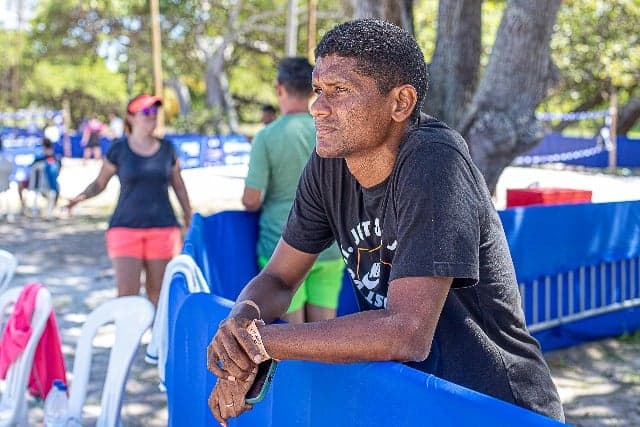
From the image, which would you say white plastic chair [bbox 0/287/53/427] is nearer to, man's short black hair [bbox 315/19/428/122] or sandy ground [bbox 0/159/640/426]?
sandy ground [bbox 0/159/640/426]

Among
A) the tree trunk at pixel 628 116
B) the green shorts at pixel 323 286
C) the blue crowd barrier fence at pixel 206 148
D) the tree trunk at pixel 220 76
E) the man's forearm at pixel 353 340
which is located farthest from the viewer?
the tree trunk at pixel 220 76

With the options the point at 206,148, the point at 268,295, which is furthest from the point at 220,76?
the point at 268,295

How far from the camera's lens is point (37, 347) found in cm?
391

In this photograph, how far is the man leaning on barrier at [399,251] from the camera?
1771 mm

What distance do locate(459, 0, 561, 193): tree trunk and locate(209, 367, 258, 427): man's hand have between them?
16.1 feet

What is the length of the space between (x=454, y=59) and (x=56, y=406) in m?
4.60

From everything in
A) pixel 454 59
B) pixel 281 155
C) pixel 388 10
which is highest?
pixel 388 10

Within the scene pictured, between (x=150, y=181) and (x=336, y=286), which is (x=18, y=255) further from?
(x=336, y=286)

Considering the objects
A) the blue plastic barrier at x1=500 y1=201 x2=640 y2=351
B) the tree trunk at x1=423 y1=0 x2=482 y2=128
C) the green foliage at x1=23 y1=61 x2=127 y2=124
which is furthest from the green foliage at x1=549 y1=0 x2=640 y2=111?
the green foliage at x1=23 y1=61 x2=127 y2=124

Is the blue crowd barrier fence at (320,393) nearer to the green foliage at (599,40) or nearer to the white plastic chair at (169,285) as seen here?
the white plastic chair at (169,285)

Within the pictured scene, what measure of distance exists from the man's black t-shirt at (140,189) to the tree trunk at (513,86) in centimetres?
237

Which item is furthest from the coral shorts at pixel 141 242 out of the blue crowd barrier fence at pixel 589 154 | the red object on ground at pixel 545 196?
the blue crowd barrier fence at pixel 589 154

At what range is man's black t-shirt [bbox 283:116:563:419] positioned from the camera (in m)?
1.77

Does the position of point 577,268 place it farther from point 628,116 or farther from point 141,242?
point 628,116
